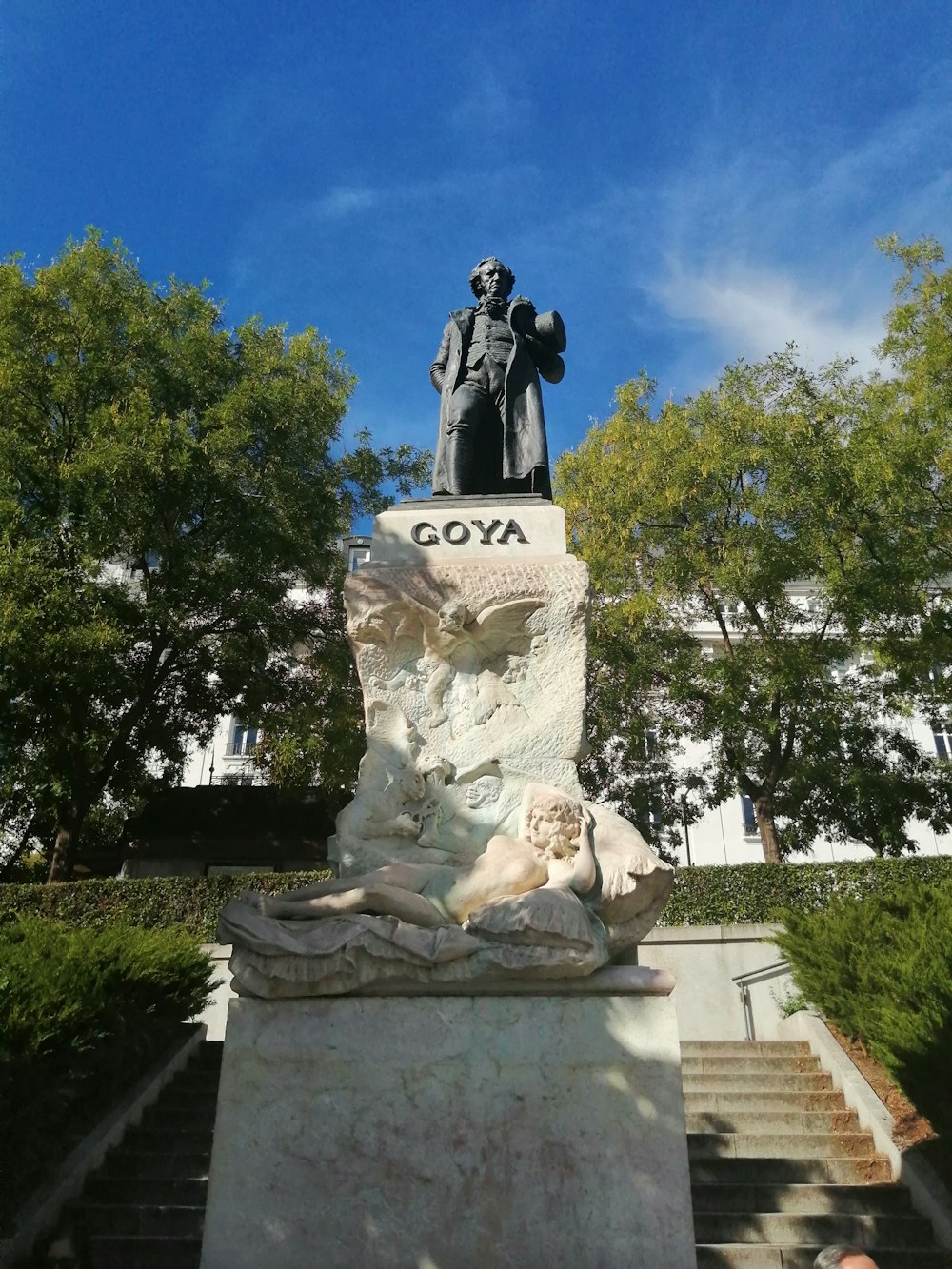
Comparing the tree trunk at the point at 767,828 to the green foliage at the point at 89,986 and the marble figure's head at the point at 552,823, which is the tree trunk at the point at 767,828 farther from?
the marble figure's head at the point at 552,823

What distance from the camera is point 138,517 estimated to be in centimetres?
1492

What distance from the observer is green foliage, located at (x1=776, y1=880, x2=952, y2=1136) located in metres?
6.81

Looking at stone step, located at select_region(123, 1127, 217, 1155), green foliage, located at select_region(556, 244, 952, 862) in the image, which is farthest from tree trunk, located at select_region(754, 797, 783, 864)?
stone step, located at select_region(123, 1127, 217, 1155)

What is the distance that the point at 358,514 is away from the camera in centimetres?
1897

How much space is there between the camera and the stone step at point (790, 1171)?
6992 millimetres

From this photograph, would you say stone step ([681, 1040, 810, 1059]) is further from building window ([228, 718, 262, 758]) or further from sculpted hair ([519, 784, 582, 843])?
building window ([228, 718, 262, 758])

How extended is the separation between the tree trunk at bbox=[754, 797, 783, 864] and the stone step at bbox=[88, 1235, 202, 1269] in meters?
12.4

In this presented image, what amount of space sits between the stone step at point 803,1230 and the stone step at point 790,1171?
23.9 inches

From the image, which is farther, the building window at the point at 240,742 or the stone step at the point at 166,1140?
the building window at the point at 240,742

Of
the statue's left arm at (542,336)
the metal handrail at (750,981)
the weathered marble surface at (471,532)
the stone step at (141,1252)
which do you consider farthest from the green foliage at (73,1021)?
the metal handrail at (750,981)

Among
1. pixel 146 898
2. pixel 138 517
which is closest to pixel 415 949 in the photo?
pixel 146 898

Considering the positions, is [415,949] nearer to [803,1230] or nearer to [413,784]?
[413,784]

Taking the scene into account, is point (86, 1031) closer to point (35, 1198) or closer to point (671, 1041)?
point (35, 1198)

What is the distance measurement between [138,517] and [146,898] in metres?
5.29
